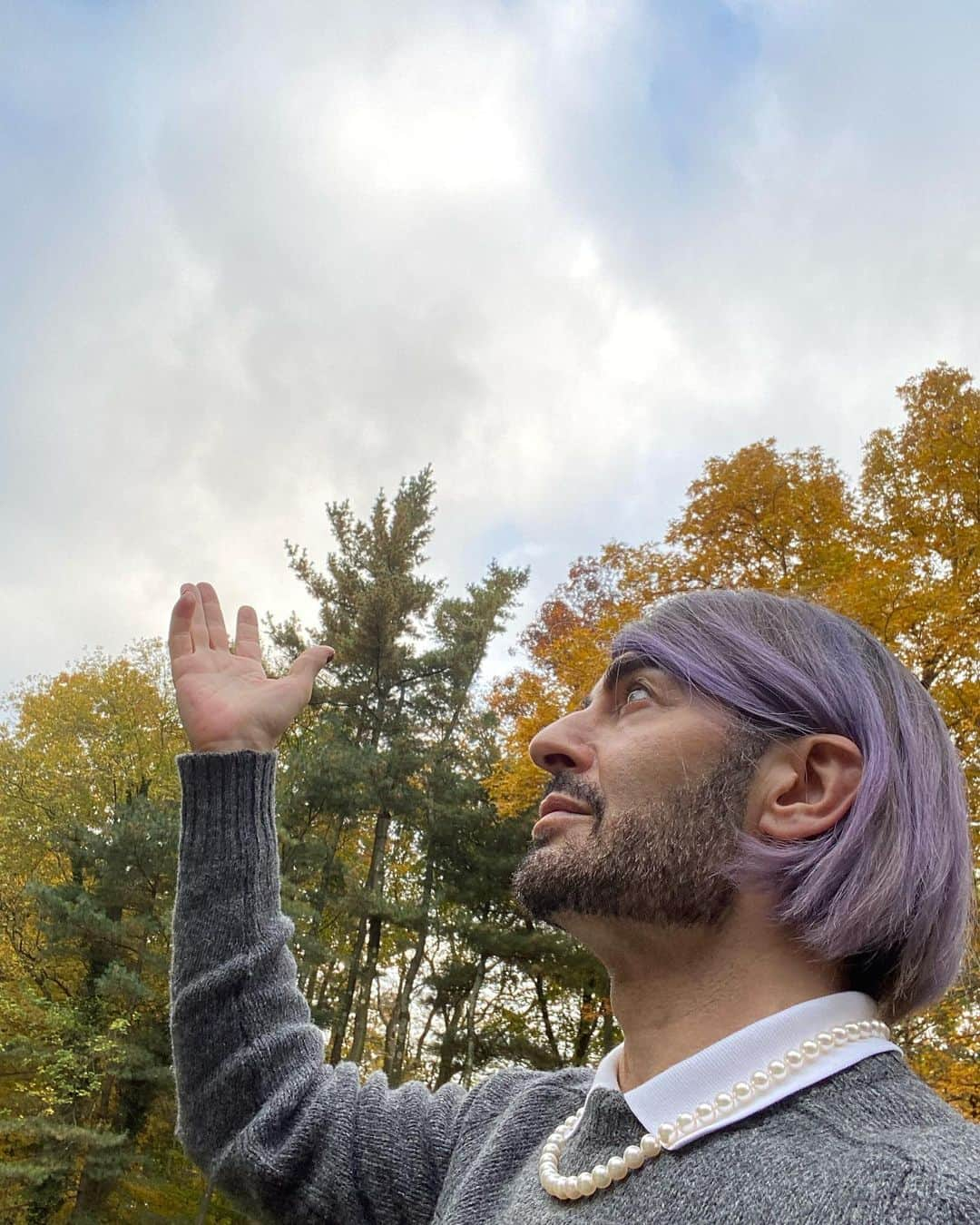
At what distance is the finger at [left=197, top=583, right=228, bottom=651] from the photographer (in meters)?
1.89

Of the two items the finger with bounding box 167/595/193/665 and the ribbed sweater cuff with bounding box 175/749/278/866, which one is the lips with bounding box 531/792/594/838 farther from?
the finger with bounding box 167/595/193/665

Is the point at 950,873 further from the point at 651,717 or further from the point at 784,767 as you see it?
the point at 651,717

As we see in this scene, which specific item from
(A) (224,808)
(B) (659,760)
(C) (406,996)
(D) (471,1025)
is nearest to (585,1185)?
(B) (659,760)

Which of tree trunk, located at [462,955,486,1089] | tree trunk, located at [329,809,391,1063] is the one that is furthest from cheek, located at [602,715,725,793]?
tree trunk, located at [462,955,486,1089]

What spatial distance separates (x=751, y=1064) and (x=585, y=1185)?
0.86ft

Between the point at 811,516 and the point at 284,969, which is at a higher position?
the point at 811,516

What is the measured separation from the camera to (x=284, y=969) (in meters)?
1.65

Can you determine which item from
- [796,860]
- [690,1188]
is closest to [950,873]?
[796,860]

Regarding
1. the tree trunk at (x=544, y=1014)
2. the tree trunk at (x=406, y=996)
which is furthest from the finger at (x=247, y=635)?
the tree trunk at (x=544, y=1014)

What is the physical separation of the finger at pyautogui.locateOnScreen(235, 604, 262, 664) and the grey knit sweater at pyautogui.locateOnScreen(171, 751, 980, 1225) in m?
0.29

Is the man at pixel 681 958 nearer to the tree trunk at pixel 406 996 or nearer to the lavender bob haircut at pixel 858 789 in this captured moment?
the lavender bob haircut at pixel 858 789

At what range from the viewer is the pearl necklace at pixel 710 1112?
1072mm

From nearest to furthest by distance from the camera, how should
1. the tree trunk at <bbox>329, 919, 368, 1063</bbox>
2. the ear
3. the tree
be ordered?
the ear, the tree, the tree trunk at <bbox>329, 919, 368, 1063</bbox>

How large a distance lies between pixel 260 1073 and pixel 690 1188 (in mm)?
824
